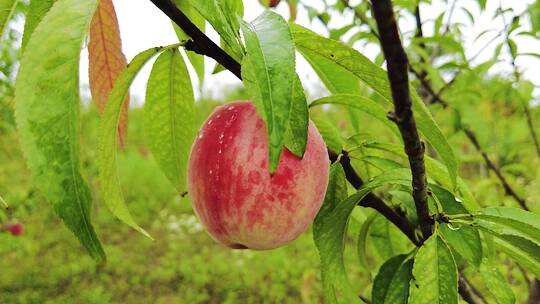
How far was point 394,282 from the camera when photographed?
593 millimetres

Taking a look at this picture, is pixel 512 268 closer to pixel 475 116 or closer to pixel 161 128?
pixel 475 116

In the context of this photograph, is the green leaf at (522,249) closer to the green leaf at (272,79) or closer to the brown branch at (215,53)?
the brown branch at (215,53)

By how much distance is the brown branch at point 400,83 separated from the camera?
0.26 m

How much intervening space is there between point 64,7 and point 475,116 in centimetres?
136

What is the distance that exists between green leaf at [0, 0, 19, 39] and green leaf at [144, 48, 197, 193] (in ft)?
0.57

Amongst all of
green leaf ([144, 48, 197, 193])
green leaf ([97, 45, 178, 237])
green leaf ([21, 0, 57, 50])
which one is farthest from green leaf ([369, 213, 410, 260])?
green leaf ([21, 0, 57, 50])

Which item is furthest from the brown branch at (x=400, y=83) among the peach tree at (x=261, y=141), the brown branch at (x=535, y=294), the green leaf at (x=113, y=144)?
the brown branch at (x=535, y=294)

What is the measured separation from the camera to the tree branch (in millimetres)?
447

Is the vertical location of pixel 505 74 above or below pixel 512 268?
above

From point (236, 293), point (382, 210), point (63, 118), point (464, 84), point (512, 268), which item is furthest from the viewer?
point (236, 293)

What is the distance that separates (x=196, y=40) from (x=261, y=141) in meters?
0.11

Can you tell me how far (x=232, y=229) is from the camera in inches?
19.9

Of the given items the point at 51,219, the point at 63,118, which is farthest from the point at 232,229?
the point at 51,219

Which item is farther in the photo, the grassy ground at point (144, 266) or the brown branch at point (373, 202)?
the grassy ground at point (144, 266)
